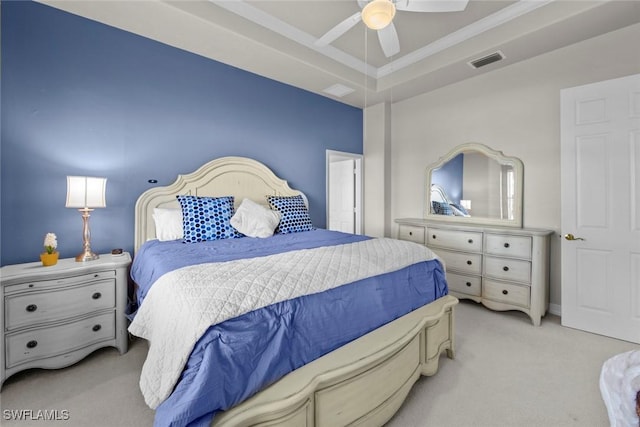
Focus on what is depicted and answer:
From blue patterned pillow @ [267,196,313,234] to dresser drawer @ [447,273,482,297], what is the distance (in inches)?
72.4

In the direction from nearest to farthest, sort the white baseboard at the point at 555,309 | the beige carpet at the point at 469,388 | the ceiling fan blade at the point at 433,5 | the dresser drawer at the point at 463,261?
the beige carpet at the point at 469,388 → the ceiling fan blade at the point at 433,5 → the white baseboard at the point at 555,309 → the dresser drawer at the point at 463,261

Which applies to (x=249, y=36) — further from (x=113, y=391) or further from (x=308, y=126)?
(x=113, y=391)

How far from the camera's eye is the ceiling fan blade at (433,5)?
6.31 feet

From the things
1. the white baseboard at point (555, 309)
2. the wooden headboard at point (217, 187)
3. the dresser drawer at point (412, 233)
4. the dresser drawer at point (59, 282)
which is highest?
the wooden headboard at point (217, 187)

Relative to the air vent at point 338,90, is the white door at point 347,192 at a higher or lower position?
lower

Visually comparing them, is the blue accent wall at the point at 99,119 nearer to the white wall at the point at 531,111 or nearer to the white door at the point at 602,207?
the white wall at the point at 531,111

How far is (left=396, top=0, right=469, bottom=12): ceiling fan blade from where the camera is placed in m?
1.92

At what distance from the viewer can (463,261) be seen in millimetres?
3246

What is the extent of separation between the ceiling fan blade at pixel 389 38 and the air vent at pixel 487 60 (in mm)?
1185

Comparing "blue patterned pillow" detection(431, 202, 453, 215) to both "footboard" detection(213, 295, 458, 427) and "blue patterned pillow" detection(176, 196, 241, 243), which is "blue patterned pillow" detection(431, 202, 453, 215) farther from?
"blue patterned pillow" detection(176, 196, 241, 243)

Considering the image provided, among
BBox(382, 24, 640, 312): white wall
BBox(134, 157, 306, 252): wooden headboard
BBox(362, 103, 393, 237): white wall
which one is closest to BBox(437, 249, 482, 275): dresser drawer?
BBox(382, 24, 640, 312): white wall

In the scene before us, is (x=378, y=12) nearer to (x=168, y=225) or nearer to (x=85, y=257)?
(x=168, y=225)

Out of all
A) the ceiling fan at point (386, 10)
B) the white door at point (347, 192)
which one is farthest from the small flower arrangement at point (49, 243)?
the white door at point (347, 192)

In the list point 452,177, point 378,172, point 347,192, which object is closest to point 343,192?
point 347,192
